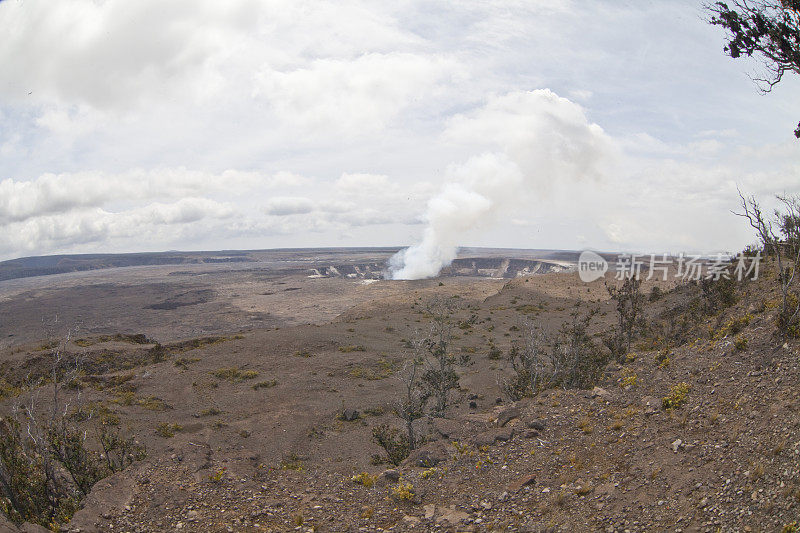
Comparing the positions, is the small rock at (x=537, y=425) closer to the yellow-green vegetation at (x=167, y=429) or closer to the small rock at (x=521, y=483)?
the small rock at (x=521, y=483)

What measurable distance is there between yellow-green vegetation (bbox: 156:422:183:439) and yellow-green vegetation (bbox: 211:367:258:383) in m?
6.78

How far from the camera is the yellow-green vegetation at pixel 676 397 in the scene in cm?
872

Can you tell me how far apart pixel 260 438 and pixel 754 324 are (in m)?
16.3

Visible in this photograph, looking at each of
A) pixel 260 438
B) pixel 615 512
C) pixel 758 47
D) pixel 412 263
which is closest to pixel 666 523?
pixel 615 512

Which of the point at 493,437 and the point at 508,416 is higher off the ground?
the point at 508,416

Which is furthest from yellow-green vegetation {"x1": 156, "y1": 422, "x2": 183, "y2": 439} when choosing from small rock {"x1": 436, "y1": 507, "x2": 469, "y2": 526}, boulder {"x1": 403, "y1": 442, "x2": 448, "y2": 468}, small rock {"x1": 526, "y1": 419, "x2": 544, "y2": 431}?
small rock {"x1": 526, "y1": 419, "x2": 544, "y2": 431}

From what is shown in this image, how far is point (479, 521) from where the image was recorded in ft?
23.6

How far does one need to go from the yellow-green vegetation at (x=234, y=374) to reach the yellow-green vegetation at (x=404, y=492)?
1970cm

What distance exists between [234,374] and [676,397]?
945 inches

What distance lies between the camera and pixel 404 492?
830cm

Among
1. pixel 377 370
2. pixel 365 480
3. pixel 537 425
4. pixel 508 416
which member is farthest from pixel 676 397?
pixel 377 370

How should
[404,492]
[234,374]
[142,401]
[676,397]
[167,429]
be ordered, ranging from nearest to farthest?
[404,492] → [676,397] → [167,429] → [142,401] → [234,374]

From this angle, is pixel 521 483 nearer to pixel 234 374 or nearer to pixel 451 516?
pixel 451 516

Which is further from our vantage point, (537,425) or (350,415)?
(350,415)
